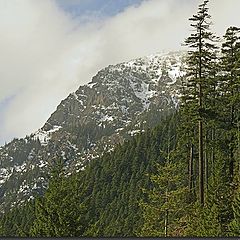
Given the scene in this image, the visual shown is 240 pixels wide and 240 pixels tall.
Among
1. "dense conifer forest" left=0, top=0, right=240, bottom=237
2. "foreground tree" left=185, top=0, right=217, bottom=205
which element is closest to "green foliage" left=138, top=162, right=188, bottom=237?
"dense conifer forest" left=0, top=0, right=240, bottom=237

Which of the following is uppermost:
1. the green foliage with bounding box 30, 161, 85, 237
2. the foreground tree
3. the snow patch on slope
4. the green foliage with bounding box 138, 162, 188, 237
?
the snow patch on slope

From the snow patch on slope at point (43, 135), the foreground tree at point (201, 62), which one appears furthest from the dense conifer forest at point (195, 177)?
the snow patch on slope at point (43, 135)

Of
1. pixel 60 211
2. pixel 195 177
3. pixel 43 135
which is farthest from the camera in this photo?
pixel 43 135

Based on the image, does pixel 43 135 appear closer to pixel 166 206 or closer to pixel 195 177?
pixel 195 177

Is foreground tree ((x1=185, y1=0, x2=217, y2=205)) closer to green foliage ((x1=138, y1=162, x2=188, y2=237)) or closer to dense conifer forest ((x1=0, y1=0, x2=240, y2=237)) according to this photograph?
dense conifer forest ((x1=0, y1=0, x2=240, y2=237))

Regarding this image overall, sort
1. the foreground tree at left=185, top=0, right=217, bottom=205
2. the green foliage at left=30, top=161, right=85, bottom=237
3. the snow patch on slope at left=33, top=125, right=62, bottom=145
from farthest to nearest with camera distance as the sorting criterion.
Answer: the snow patch on slope at left=33, top=125, right=62, bottom=145, the foreground tree at left=185, top=0, right=217, bottom=205, the green foliage at left=30, top=161, right=85, bottom=237

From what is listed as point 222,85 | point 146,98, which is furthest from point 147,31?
point 146,98

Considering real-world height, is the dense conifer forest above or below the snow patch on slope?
below

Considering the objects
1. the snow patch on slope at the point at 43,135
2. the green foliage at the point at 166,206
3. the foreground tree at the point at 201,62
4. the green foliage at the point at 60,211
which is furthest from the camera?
the snow patch on slope at the point at 43,135

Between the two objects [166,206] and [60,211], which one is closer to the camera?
[60,211]

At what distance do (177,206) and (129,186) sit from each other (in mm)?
10419

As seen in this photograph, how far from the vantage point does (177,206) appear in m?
8.45

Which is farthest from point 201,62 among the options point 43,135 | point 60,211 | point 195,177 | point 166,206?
point 43,135

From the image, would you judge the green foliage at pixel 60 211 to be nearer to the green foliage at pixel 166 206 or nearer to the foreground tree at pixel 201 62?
the green foliage at pixel 166 206
